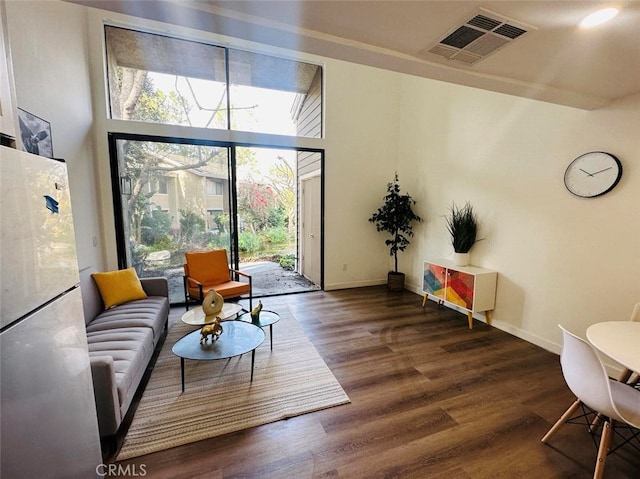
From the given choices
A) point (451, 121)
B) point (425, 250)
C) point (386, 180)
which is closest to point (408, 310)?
point (425, 250)

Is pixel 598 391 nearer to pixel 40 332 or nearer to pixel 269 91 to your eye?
pixel 40 332

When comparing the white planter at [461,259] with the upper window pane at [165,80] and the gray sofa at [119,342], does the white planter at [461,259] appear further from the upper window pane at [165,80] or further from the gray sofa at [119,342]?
the upper window pane at [165,80]

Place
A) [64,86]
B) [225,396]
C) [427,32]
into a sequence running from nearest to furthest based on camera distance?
[427,32]
[225,396]
[64,86]

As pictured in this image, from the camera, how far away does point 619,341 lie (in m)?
1.66

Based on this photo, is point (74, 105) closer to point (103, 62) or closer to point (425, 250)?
point (103, 62)

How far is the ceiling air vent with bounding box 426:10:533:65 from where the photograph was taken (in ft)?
4.88

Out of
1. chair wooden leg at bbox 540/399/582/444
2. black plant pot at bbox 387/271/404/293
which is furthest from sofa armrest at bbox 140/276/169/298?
chair wooden leg at bbox 540/399/582/444

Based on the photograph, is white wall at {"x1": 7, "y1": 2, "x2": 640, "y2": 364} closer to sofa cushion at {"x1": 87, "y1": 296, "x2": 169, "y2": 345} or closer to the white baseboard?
the white baseboard

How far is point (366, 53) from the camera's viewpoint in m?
1.79

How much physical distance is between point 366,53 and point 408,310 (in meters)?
3.33

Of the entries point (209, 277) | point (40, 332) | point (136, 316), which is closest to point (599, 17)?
point (40, 332)

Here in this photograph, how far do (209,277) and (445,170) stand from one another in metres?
3.72

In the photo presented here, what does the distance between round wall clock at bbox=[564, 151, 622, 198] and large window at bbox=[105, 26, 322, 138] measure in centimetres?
339

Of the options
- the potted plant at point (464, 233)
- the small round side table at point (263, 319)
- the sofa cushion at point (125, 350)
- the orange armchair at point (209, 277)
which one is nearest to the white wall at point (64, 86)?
the orange armchair at point (209, 277)
